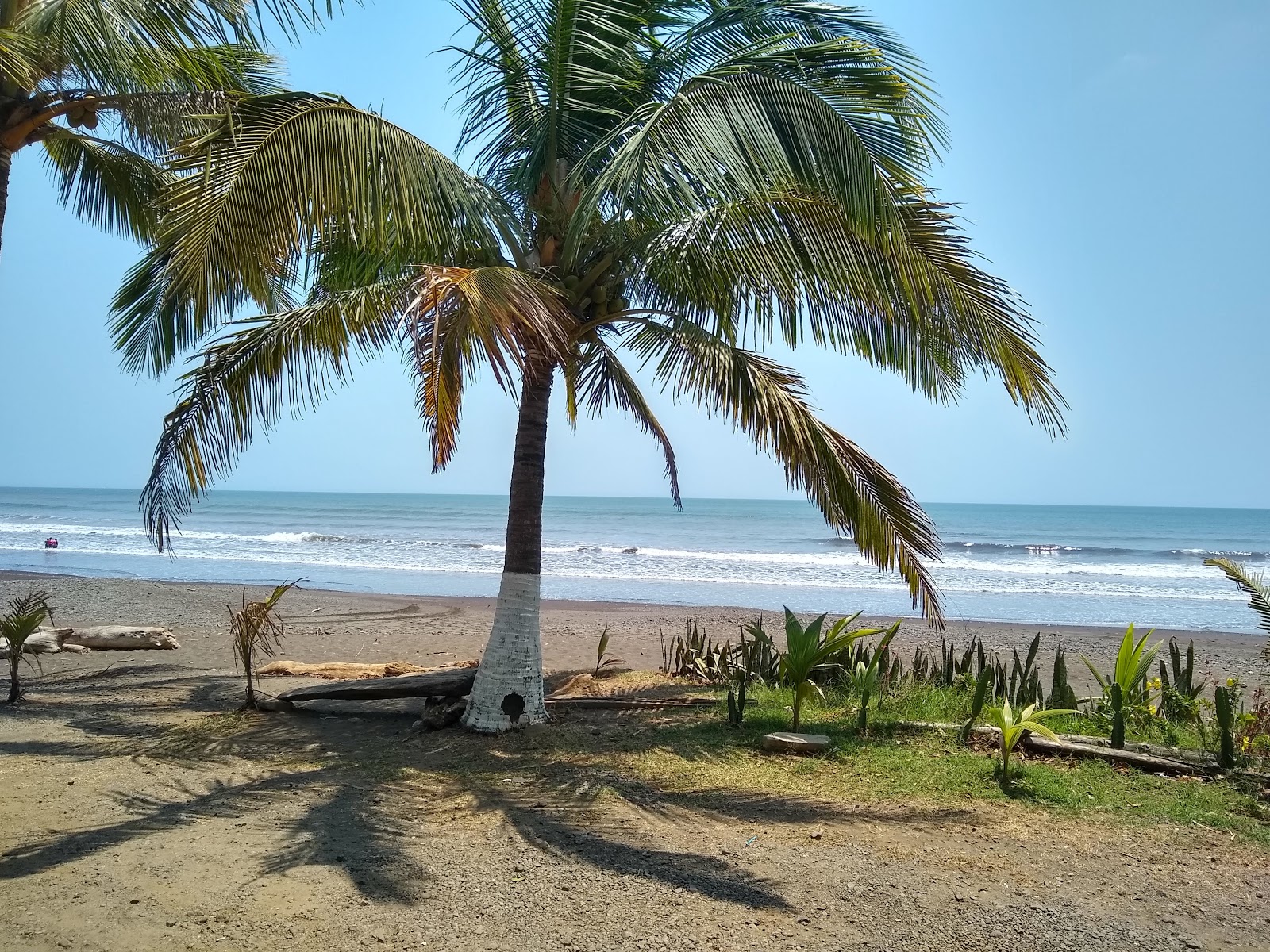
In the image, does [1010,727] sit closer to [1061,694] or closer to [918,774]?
[918,774]

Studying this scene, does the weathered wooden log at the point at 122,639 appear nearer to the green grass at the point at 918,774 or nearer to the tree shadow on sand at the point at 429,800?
the tree shadow on sand at the point at 429,800

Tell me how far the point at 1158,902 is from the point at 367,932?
131 inches

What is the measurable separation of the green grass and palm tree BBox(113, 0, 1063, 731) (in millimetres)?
1022

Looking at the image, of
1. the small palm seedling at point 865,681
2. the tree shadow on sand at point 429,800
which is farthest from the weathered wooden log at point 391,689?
the small palm seedling at point 865,681

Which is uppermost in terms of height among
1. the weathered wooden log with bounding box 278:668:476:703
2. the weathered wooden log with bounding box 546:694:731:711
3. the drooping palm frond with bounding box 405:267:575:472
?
the drooping palm frond with bounding box 405:267:575:472

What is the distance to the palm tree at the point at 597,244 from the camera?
4.82 meters

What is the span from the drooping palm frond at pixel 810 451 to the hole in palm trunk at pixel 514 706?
2574 millimetres

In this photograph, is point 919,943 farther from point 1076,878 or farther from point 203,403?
point 203,403

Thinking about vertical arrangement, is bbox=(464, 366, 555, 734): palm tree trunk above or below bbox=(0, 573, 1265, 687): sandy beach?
above

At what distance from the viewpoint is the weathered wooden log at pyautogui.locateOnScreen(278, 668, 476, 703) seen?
22.7 ft

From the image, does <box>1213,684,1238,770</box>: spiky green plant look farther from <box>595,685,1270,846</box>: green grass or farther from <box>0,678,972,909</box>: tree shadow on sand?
<box>0,678,972,909</box>: tree shadow on sand

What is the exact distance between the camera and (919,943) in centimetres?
338

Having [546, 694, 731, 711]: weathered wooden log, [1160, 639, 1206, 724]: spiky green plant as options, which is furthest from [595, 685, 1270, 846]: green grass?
[1160, 639, 1206, 724]: spiky green plant

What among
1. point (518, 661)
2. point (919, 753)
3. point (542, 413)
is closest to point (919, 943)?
point (919, 753)
